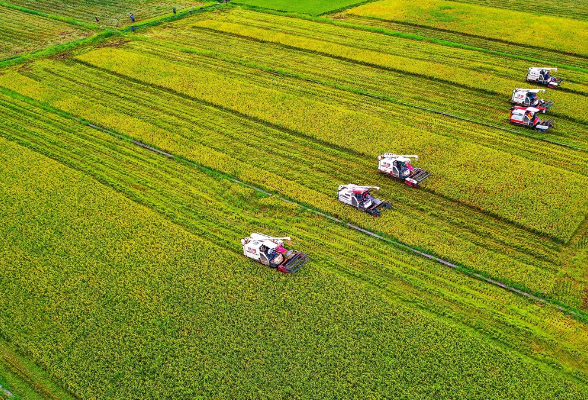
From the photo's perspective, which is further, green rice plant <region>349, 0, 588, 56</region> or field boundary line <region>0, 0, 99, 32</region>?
field boundary line <region>0, 0, 99, 32</region>

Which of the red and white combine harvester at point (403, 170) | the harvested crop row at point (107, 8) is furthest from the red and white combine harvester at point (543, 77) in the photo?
the harvested crop row at point (107, 8)

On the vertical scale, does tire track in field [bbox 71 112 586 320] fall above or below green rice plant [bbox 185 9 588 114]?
below

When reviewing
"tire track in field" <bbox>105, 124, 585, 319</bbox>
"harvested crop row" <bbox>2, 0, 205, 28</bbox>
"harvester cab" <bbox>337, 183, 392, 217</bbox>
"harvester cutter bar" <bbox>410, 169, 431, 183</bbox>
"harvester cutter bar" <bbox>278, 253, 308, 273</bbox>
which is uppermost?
"harvested crop row" <bbox>2, 0, 205, 28</bbox>

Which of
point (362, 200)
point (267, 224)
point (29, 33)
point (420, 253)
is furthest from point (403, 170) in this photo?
point (29, 33)

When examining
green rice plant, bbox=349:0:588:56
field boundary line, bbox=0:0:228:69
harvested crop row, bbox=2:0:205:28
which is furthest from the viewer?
harvested crop row, bbox=2:0:205:28

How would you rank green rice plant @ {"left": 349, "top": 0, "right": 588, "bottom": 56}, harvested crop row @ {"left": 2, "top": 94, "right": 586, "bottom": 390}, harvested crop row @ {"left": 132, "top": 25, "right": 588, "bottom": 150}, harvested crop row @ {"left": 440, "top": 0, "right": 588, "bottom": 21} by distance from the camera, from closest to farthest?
harvested crop row @ {"left": 2, "top": 94, "right": 586, "bottom": 390} → harvested crop row @ {"left": 132, "top": 25, "right": 588, "bottom": 150} → green rice plant @ {"left": 349, "top": 0, "right": 588, "bottom": 56} → harvested crop row @ {"left": 440, "top": 0, "right": 588, "bottom": 21}

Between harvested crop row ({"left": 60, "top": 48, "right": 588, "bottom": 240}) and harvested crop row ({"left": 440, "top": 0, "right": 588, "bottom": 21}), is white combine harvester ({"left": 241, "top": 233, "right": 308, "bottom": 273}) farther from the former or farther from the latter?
harvested crop row ({"left": 440, "top": 0, "right": 588, "bottom": 21})

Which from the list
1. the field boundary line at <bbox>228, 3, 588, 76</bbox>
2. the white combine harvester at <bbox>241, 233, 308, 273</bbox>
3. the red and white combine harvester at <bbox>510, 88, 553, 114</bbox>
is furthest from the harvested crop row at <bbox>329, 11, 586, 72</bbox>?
the white combine harvester at <bbox>241, 233, 308, 273</bbox>

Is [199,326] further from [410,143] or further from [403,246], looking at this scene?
[410,143]
